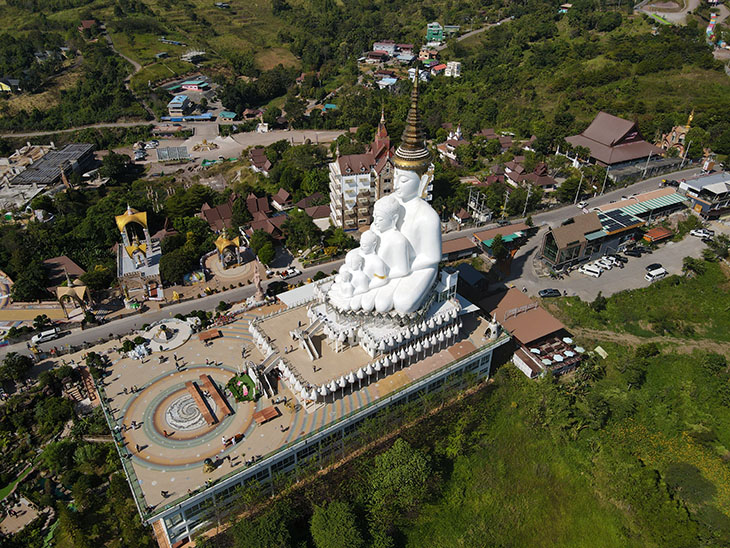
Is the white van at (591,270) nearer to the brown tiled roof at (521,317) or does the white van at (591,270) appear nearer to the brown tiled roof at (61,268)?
the brown tiled roof at (521,317)

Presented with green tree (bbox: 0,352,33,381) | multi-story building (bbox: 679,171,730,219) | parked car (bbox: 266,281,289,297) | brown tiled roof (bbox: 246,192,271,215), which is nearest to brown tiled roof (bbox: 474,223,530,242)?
multi-story building (bbox: 679,171,730,219)

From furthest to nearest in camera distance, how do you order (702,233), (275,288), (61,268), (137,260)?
(702,233)
(61,268)
(137,260)
(275,288)

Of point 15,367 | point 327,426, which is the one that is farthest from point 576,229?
point 15,367

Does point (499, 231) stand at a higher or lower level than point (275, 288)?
higher

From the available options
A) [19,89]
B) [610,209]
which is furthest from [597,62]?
[19,89]

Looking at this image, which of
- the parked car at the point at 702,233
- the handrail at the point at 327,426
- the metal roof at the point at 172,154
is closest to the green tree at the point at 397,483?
the handrail at the point at 327,426

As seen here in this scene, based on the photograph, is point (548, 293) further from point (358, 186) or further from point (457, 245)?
point (358, 186)

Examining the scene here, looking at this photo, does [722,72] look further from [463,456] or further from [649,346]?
[463,456]
